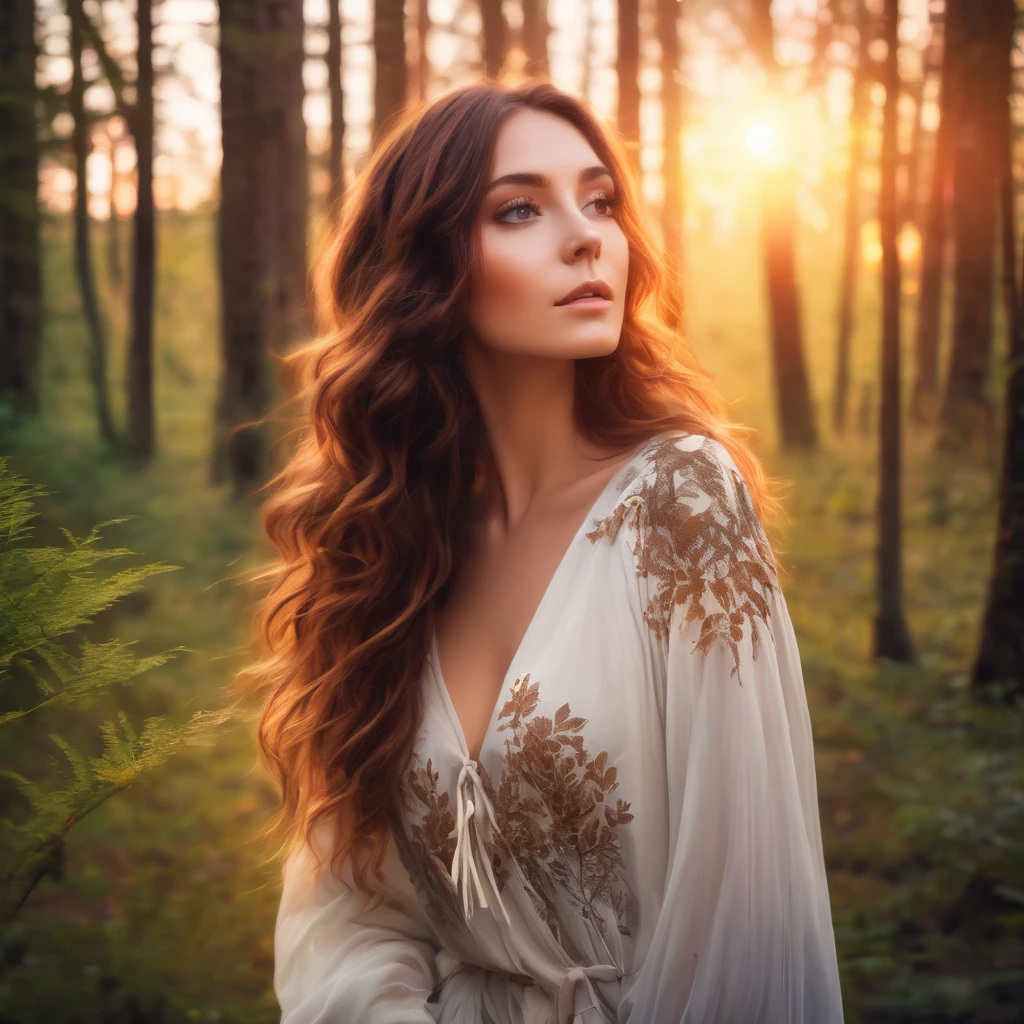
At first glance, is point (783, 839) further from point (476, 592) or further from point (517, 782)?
point (476, 592)

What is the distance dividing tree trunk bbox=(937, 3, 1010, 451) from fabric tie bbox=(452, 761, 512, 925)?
4256mm

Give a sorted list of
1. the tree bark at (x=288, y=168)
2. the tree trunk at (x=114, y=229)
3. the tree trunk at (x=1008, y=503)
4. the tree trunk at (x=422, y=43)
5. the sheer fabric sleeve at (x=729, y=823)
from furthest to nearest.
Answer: the tree trunk at (x=114, y=229) < the tree trunk at (x=422, y=43) < the tree bark at (x=288, y=168) < the tree trunk at (x=1008, y=503) < the sheer fabric sleeve at (x=729, y=823)

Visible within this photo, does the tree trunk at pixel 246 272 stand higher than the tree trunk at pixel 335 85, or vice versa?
the tree trunk at pixel 335 85

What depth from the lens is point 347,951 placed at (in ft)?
6.66

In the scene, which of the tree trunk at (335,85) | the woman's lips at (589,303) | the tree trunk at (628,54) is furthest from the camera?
the tree trunk at (335,85)

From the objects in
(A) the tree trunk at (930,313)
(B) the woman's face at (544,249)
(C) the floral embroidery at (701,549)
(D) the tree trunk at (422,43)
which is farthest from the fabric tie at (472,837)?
(D) the tree trunk at (422,43)

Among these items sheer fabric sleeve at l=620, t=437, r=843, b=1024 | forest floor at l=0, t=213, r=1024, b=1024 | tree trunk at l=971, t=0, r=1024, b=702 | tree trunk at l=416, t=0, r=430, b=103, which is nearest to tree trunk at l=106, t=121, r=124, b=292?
tree trunk at l=416, t=0, r=430, b=103

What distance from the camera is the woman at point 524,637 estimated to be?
1.65 m

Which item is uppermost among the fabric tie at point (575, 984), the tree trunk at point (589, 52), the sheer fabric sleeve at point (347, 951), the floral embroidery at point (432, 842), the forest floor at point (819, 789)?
the tree trunk at point (589, 52)

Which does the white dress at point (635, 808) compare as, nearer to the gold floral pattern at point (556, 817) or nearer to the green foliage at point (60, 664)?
the gold floral pattern at point (556, 817)

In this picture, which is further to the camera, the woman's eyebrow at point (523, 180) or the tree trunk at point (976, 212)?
the tree trunk at point (976, 212)

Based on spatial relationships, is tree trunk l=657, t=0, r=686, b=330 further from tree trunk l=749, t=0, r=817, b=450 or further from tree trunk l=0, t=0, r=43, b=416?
tree trunk l=0, t=0, r=43, b=416

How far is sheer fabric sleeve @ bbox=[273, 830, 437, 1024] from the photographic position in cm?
189

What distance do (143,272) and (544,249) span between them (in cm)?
1012
